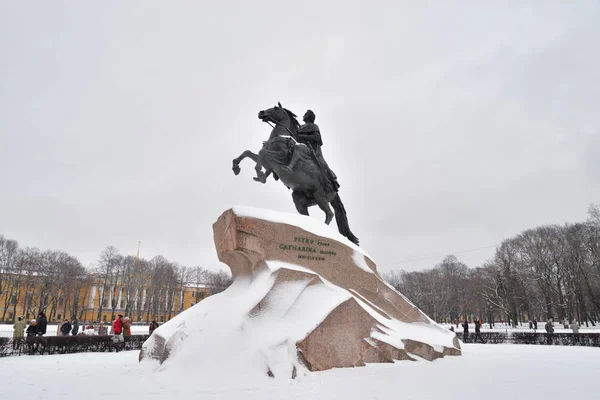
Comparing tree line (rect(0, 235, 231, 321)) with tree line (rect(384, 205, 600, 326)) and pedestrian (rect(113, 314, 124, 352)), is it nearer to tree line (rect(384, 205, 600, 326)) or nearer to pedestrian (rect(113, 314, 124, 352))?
pedestrian (rect(113, 314, 124, 352))

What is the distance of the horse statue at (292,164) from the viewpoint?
870 cm

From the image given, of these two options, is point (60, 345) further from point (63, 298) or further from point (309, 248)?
point (63, 298)

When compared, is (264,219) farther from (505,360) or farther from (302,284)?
(505,360)

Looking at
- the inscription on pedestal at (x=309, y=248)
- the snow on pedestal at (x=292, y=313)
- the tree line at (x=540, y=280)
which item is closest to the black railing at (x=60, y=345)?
the snow on pedestal at (x=292, y=313)

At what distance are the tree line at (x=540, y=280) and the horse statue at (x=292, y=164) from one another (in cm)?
3412

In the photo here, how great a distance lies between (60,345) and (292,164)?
9.26 meters

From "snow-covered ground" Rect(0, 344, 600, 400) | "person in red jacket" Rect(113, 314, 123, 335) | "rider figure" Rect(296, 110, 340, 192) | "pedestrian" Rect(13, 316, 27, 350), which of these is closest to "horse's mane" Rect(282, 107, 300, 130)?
"rider figure" Rect(296, 110, 340, 192)

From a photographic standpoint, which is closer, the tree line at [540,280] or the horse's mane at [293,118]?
the horse's mane at [293,118]

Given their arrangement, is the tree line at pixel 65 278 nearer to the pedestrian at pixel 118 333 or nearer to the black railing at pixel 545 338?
the pedestrian at pixel 118 333

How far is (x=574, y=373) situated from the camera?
223 inches

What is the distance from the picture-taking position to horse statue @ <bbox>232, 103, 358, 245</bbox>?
8.70m

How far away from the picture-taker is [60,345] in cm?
1124

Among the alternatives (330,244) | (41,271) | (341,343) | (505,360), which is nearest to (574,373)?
(505,360)

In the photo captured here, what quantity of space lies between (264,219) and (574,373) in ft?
17.9
